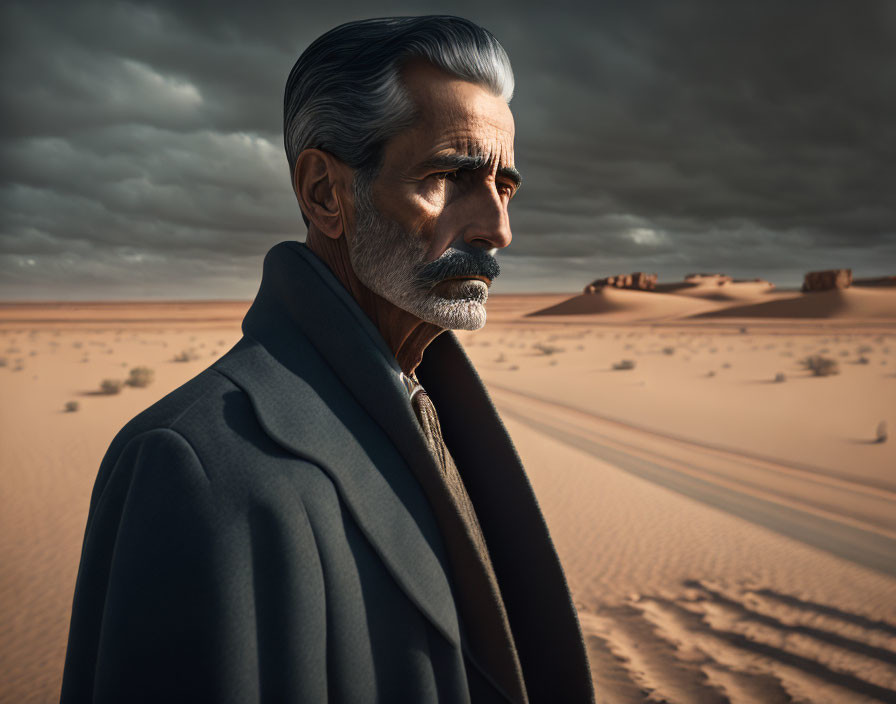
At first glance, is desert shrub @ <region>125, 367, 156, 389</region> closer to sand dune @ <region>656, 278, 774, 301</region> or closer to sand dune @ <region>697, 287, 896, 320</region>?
sand dune @ <region>697, 287, 896, 320</region>

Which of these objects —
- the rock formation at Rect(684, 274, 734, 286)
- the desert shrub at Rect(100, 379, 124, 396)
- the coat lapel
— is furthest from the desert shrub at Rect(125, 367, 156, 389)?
the rock formation at Rect(684, 274, 734, 286)

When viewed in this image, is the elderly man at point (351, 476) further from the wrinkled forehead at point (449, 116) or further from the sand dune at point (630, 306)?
the sand dune at point (630, 306)

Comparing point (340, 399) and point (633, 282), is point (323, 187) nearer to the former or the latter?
point (340, 399)

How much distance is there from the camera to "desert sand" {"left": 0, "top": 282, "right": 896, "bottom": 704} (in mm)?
4145

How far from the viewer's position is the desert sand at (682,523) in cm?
414

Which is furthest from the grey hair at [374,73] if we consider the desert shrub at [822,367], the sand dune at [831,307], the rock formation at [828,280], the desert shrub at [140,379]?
the rock formation at [828,280]

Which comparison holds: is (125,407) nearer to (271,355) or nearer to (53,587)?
(53,587)

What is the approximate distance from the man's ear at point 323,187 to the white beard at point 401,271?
0.18 ft

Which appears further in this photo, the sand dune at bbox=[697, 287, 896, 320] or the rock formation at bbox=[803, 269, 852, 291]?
the rock formation at bbox=[803, 269, 852, 291]

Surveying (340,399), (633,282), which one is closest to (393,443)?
(340,399)

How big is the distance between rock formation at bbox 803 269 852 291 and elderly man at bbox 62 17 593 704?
94308 mm

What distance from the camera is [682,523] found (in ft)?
22.2

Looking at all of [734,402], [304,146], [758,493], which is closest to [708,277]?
[734,402]

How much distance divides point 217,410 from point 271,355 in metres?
0.20
